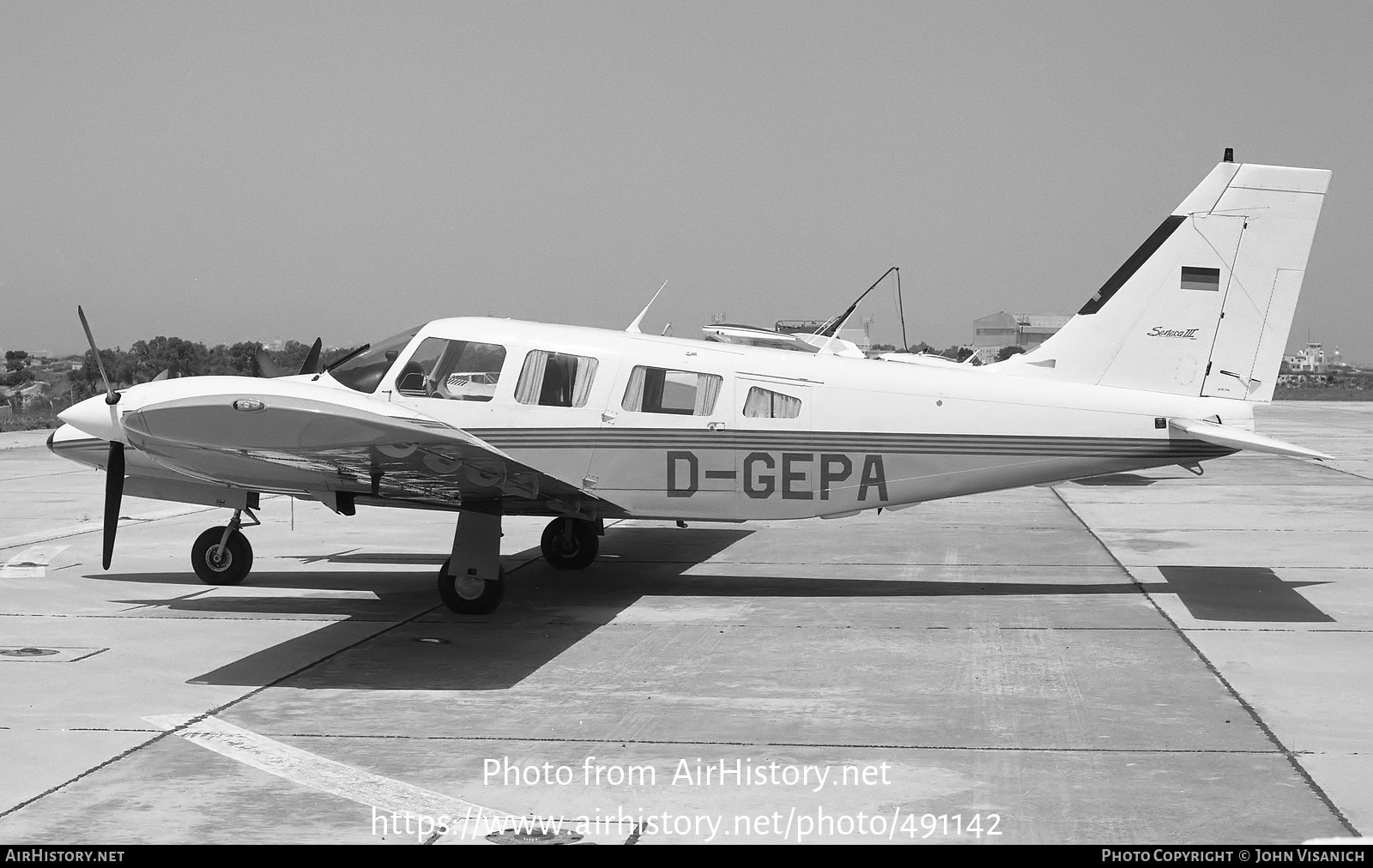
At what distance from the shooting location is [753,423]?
1053cm

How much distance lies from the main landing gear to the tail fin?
25.6 ft

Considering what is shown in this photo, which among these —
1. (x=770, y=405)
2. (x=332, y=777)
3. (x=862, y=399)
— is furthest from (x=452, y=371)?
(x=332, y=777)

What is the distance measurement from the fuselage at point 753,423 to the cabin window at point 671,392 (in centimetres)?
1

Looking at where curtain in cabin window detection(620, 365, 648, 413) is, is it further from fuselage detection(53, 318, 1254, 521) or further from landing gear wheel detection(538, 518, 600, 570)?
landing gear wheel detection(538, 518, 600, 570)

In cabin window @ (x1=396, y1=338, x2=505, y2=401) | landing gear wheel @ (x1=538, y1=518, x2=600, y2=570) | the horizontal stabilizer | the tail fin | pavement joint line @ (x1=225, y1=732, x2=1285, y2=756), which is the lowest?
landing gear wheel @ (x1=538, y1=518, x2=600, y2=570)

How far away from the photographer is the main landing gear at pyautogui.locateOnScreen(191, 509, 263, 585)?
1147 centimetres

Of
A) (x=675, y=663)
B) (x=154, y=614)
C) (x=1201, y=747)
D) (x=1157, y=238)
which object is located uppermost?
(x=1157, y=238)

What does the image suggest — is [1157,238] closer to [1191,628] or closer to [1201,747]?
[1191,628]

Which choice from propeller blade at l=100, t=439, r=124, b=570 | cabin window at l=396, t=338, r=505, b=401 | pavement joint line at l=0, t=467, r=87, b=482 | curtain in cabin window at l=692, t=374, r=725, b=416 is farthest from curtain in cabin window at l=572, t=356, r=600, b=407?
pavement joint line at l=0, t=467, r=87, b=482

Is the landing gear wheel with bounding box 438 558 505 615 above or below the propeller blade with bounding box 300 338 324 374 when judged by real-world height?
below

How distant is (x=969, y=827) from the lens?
211 inches

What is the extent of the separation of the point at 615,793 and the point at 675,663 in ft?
8.74
